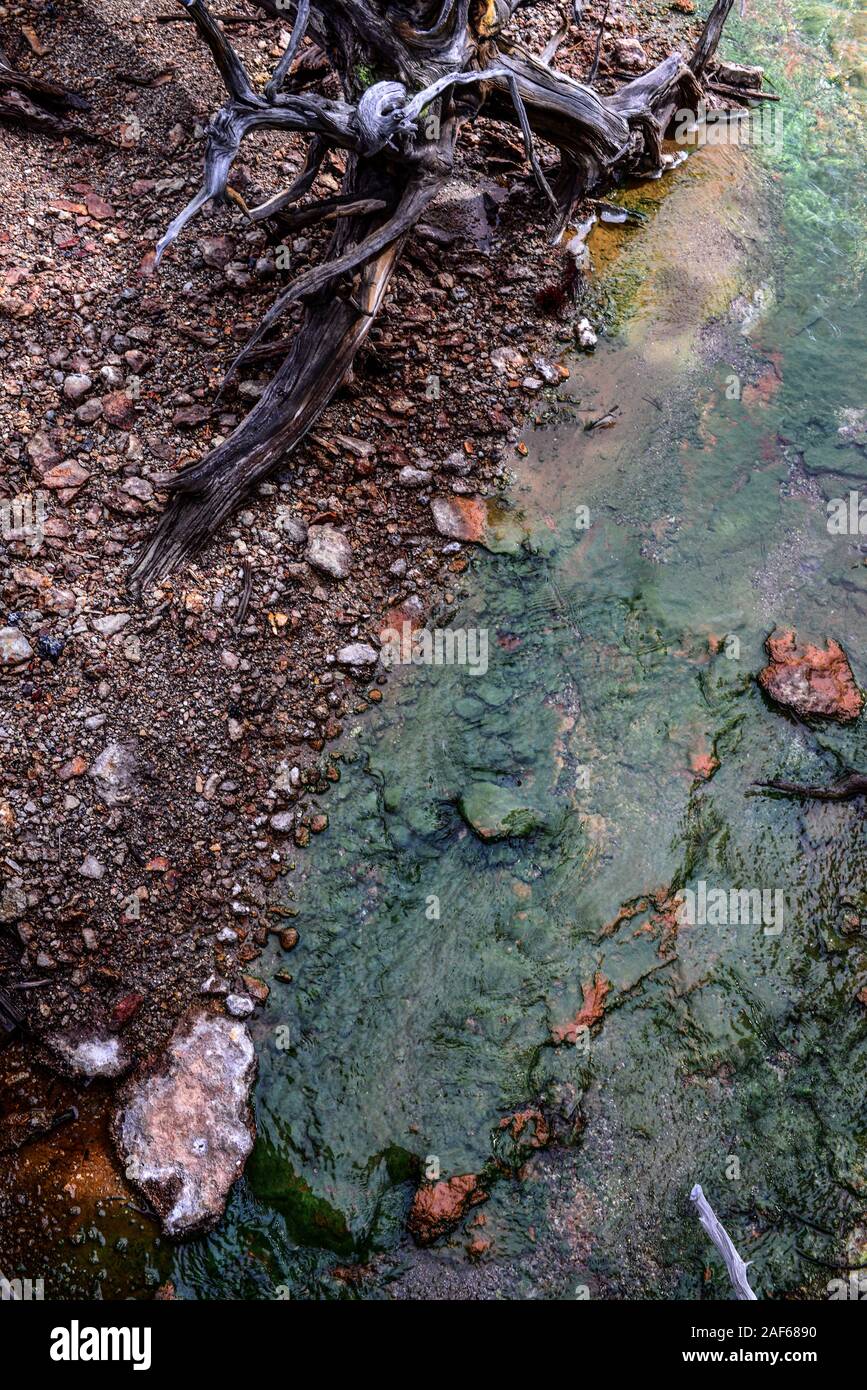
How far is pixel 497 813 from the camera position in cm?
392

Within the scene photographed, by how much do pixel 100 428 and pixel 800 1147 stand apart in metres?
4.21

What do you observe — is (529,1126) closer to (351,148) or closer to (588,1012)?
(588,1012)

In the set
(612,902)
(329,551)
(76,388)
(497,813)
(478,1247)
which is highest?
(76,388)

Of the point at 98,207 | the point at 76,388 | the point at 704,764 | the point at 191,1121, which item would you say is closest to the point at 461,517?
the point at 704,764

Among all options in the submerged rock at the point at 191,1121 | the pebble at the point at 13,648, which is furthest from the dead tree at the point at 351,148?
the submerged rock at the point at 191,1121

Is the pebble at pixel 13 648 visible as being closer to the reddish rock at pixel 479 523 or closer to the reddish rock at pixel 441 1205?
the reddish rock at pixel 479 523

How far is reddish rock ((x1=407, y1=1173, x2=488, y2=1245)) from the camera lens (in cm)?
335

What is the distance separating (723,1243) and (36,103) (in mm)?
6144

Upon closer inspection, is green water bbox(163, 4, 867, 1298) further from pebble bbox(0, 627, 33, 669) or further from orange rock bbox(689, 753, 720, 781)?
pebble bbox(0, 627, 33, 669)

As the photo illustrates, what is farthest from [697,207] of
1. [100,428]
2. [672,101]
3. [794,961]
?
[794,961]

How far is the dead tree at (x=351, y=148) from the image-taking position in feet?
12.8

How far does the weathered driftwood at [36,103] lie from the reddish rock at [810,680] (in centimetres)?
441

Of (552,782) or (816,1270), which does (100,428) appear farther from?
(816,1270)

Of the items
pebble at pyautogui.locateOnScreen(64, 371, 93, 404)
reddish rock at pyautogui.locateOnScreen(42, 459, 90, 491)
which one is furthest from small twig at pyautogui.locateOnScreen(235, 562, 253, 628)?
pebble at pyautogui.locateOnScreen(64, 371, 93, 404)
